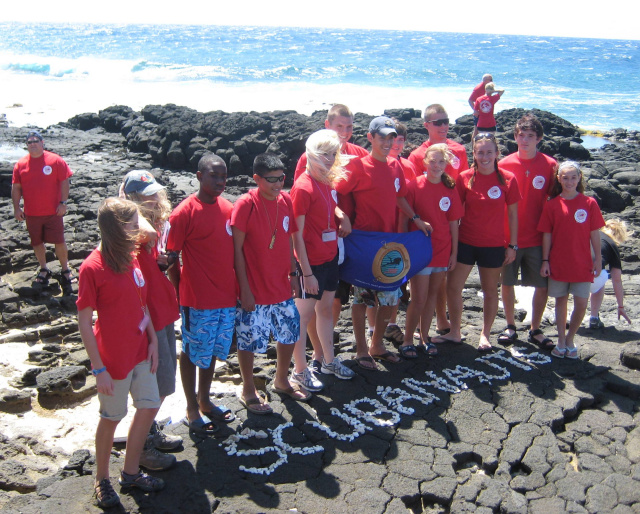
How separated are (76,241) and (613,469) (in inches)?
340

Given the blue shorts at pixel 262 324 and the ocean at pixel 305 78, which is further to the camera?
the ocean at pixel 305 78

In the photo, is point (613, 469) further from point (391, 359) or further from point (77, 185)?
point (77, 185)

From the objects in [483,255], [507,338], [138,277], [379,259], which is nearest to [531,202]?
[483,255]

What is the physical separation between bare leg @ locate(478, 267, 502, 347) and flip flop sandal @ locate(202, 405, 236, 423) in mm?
2633

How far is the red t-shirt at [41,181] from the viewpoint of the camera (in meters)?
7.98

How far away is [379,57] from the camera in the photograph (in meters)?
58.7

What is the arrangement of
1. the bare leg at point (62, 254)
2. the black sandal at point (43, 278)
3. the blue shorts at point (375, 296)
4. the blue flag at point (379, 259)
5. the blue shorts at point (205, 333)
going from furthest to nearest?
the bare leg at point (62, 254), the black sandal at point (43, 278), the blue shorts at point (375, 296), the blue flag at point (379, 259), the blue shorts at point (205, 333)

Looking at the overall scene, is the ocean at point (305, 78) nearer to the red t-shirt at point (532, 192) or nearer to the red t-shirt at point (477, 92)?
the red t-shirt at point (477, 92)

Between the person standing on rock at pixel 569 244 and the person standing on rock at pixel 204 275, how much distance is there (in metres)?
3.15

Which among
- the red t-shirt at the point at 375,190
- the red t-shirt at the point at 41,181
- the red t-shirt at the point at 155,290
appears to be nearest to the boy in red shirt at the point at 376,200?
the red t-shirt at the point at 375,190

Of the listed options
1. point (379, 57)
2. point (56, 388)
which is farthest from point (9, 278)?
point (379, 57)

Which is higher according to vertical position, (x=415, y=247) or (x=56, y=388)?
(x=415, y=247)

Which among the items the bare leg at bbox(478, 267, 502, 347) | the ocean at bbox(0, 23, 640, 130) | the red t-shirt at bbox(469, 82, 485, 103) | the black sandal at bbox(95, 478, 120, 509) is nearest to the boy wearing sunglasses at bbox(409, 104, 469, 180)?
the bare leg at bbox(478, 267, 502, 347)

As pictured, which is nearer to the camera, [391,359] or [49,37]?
[391,359]
